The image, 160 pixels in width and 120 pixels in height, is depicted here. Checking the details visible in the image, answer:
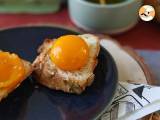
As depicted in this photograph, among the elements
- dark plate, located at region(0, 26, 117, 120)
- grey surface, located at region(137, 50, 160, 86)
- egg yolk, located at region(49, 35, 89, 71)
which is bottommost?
dark plate, located at region(0, 26, 117, 120)

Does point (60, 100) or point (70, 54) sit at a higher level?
point (70, 54)

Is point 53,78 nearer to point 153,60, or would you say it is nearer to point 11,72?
point 11,72

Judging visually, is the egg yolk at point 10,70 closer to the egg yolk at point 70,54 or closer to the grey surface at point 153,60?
the egg yolk at point 70,54

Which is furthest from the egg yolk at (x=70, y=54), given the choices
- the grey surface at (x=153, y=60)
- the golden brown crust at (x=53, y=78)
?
the grey surface at (x=153, y=60)

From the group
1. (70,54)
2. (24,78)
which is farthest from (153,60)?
(24,78)

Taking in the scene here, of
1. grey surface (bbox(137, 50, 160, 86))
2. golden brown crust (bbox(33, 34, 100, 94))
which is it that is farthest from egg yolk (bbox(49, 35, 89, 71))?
grey surface (bbox(137, 50, 160, 86))

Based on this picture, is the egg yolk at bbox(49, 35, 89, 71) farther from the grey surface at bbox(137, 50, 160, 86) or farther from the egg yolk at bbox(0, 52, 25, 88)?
the grey surface at bbox(137, 50, 160, 86)
